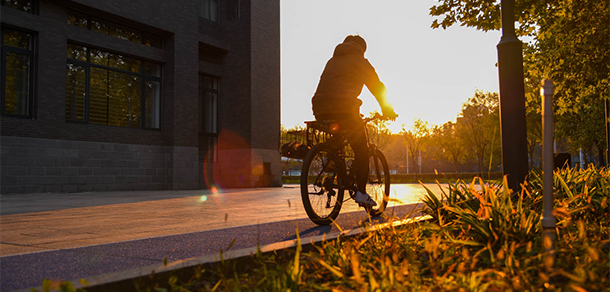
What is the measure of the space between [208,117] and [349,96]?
1689 centimetres

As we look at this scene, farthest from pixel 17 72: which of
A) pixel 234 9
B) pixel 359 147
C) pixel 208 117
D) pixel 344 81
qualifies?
pixel 359 147

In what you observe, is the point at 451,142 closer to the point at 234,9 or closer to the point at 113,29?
the point at 234,9

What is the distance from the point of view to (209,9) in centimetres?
2136

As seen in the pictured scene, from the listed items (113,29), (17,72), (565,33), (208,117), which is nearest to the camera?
(565,33)

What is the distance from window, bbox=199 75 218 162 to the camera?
811 inches

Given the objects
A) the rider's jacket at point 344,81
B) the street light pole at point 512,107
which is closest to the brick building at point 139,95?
the rider's jacket at point 344,81

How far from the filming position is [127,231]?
15.4 feet

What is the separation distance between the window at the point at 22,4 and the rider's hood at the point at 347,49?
1351 centimetres

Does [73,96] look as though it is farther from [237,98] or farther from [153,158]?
[237,98]

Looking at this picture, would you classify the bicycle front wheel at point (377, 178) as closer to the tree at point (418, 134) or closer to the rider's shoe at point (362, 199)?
the rider's shoe at point (362, 199)

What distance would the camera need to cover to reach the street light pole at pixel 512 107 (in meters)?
4.65

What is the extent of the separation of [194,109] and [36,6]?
671 cm

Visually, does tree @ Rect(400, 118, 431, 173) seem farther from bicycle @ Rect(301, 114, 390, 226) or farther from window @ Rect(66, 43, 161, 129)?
bicycle @ Rect(301, 114, 390, 226)

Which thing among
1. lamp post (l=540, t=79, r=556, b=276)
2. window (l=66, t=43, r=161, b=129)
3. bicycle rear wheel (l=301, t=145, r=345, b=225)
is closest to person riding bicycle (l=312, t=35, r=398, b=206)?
bicycle rear wheel (l=301, t=145, r=345, b=225)
